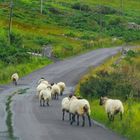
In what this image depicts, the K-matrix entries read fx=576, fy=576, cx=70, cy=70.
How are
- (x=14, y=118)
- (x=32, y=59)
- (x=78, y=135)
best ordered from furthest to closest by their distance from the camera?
(x=32, y=59)
(x=14, y=118)
(x=78, y=135)

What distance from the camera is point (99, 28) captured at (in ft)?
483

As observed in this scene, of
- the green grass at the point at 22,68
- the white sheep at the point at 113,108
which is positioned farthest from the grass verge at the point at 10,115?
the green grass at the point at 22,68

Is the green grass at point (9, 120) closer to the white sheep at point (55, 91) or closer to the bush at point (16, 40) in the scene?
the white sheep at point (55, 91)

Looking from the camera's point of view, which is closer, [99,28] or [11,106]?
[11,106]

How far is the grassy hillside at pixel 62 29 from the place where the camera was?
93900 mm

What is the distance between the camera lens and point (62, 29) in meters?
127

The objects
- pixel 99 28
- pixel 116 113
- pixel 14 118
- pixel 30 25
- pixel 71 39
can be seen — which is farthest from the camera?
pixel 99 28

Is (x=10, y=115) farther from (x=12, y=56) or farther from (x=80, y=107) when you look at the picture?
(x=12, y=56)

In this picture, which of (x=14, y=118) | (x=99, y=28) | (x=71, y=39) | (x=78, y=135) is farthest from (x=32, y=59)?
(x=99, y=28)

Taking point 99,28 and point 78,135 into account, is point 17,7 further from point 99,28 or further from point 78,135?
point 78,135

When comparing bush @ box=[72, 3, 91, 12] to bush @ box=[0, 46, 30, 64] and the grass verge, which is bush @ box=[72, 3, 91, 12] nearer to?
bush @ box=[0, 46, 30, 64]

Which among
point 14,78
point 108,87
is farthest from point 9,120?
point 14,78

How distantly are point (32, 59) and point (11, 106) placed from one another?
125ft

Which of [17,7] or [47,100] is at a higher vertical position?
[17,7]
